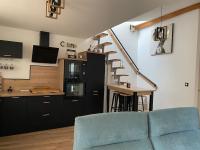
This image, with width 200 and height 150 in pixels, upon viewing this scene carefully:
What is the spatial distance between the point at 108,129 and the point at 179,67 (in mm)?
4140

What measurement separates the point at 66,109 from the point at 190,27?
3923 millimetres

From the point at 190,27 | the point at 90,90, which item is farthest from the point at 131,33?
the point at 90,90

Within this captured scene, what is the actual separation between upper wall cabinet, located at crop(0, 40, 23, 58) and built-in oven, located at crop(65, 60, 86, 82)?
45.3 inches

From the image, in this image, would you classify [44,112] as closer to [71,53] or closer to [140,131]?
[71,53]

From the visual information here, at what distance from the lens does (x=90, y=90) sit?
4.90 meters

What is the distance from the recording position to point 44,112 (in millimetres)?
4188

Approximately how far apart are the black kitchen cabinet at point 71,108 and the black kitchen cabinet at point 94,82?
0.20m

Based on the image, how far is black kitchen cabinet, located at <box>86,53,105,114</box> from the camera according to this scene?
488 cm

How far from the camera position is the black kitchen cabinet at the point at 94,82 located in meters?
4.88

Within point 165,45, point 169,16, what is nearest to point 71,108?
point 165,45

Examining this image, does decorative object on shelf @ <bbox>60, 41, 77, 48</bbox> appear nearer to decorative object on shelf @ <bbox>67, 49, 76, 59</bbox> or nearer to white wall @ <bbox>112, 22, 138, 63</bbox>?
decorative object on shelf @ <bbox>67, 49, 76, 59</bbox>

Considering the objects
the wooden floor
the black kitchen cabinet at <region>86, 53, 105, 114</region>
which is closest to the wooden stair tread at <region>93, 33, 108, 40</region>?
the black kitchen cabinet at <region>86, 53, 105, 114</region>

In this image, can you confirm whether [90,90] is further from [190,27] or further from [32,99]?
[190,27]

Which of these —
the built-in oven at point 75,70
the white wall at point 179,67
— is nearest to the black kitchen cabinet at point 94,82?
the built-in oven at point 75,70
